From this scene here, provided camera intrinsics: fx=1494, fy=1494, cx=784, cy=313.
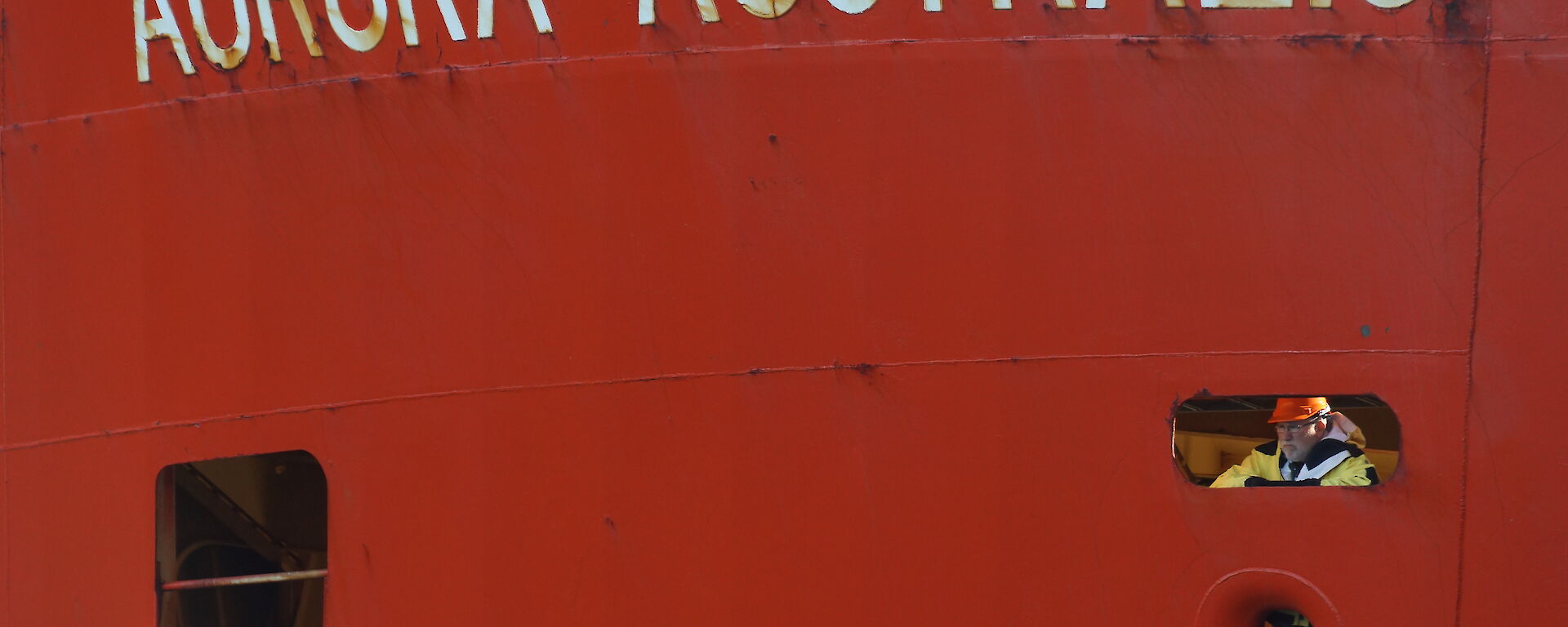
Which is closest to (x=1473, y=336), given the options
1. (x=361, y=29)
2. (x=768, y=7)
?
(x=768, y=7)

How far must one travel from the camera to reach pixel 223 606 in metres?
5.59

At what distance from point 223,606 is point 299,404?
1851 millimetres

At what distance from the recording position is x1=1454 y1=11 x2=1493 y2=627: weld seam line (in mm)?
3600

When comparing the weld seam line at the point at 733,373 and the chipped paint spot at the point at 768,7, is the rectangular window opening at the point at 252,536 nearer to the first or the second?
the weld seam line at the point at 733,373

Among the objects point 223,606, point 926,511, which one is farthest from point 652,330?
point 223,606

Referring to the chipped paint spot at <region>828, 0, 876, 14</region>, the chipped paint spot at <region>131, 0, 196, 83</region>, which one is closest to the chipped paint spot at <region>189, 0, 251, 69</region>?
the chipped paint spot at <region>131, 0, 196, 83</region>

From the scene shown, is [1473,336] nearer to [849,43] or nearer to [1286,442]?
[1286,442]

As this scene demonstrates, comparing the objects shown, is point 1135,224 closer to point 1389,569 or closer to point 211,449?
point 1389,569

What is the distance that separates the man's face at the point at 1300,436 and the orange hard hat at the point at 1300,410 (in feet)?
0.05

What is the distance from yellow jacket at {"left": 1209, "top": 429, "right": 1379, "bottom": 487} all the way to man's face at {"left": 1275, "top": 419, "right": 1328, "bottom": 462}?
0.03 metres

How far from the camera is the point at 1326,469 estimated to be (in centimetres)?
424

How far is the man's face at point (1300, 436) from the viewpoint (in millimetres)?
4363

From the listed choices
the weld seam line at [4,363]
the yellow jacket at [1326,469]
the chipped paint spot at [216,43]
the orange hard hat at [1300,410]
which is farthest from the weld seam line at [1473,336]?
the weld seam line at [4,363]

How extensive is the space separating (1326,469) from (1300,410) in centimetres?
21
